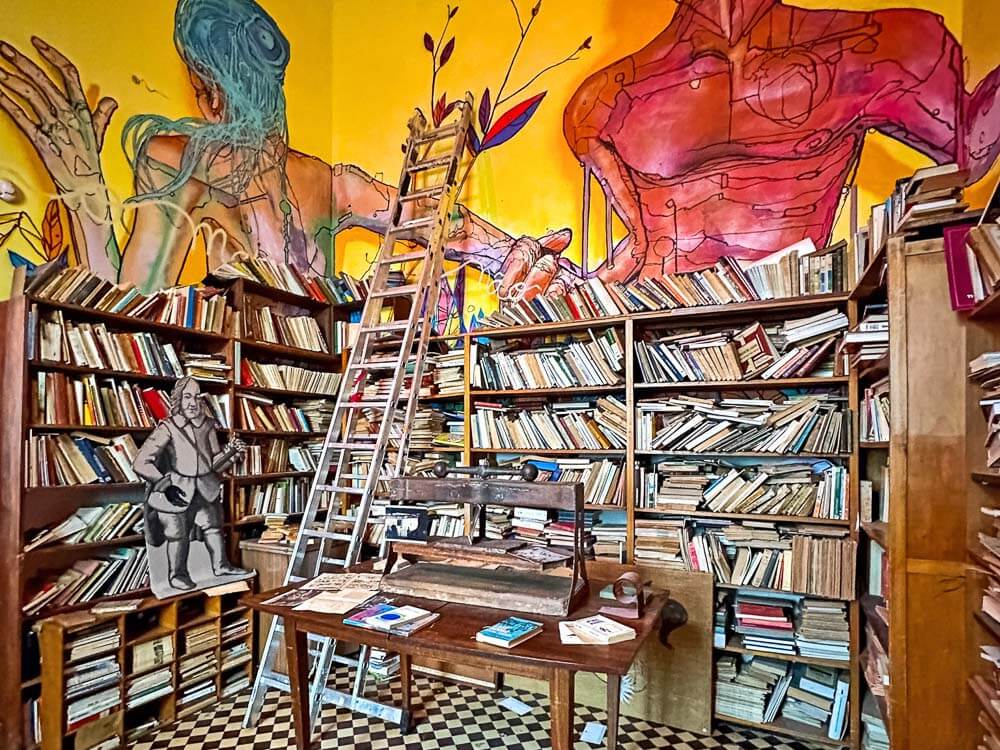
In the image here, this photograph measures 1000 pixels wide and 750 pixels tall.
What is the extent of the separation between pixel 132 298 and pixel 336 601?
1854 mm

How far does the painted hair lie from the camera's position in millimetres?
3244

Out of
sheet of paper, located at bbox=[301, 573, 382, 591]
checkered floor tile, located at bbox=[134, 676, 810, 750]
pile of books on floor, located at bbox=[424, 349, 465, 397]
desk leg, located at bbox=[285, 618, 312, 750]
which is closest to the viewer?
desk leg, located at bbox=[285, 618, 312, 750]

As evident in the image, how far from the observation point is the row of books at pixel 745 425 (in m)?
2.67

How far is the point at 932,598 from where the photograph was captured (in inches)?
69.9

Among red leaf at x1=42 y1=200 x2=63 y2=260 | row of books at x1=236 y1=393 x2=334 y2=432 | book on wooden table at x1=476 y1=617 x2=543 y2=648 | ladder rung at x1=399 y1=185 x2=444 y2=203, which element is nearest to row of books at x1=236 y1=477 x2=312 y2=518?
row of books at x1=236 y1=393 x2=334 y2=432

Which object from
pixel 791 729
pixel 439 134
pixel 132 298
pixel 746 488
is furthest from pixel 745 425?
pixel 132 298

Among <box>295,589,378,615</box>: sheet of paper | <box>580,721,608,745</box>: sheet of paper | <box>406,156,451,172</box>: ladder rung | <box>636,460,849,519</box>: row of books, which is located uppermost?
<box>406,156,451,172</box>: ladder rung

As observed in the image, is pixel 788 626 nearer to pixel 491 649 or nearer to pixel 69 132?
pixel 491 649

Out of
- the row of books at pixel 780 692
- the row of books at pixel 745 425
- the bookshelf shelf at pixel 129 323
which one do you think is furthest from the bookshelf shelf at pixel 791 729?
the bookshelf shelf at pixel 129 323

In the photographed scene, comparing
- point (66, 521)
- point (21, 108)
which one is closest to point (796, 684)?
point (66, 521)

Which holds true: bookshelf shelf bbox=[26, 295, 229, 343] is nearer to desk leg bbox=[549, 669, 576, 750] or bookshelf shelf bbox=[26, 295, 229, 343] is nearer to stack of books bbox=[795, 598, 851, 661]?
desk leg bbox=[549, 669, 576, 750]

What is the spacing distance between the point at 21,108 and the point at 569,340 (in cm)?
291

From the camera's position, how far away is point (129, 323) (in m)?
2.91

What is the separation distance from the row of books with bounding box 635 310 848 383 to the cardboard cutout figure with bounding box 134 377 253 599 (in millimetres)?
2320
